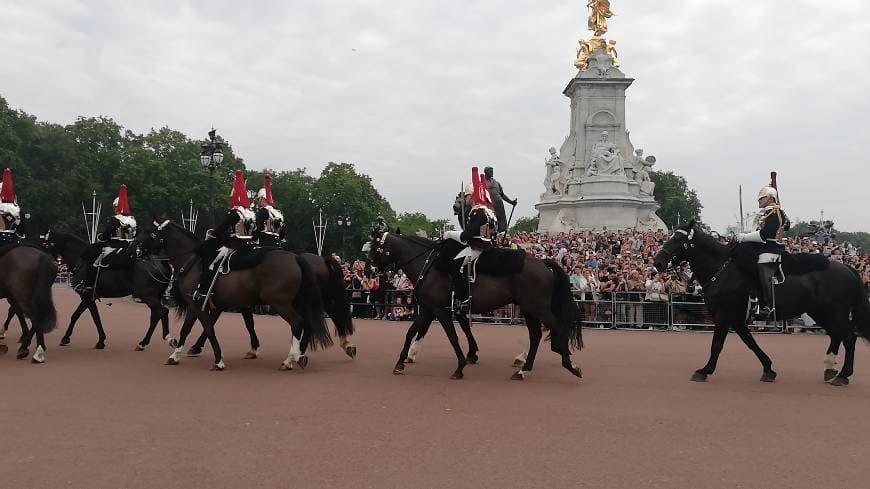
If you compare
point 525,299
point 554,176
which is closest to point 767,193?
point 525,299

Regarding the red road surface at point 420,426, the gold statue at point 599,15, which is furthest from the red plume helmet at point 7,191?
the gold statue at point 599,15

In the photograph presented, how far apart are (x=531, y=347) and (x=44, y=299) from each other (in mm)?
8263

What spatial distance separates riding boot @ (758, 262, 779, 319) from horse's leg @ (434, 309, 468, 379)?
4.81 metres

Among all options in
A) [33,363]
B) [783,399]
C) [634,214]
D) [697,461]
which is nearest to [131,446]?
[697,461]

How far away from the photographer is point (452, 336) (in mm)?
10266

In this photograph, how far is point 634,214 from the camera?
41969 millimetres

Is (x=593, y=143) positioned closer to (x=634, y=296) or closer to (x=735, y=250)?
(x=634, y=296)

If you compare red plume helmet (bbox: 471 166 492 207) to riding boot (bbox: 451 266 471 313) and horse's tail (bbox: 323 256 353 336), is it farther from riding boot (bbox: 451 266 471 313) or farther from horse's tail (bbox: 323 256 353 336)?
horse's tail (bbox: 323 256 353 336)

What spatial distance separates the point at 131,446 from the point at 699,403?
6.67m

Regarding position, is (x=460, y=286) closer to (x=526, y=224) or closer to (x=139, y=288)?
(x=139, y=288)

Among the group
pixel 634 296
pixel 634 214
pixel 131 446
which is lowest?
pixel 131 446

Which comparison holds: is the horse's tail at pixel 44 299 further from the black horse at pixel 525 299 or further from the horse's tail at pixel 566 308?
the horse's tail at pixel 566 308

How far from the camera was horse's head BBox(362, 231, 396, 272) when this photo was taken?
1133 centimetres

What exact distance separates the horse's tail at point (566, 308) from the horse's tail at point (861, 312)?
14.2 ft
